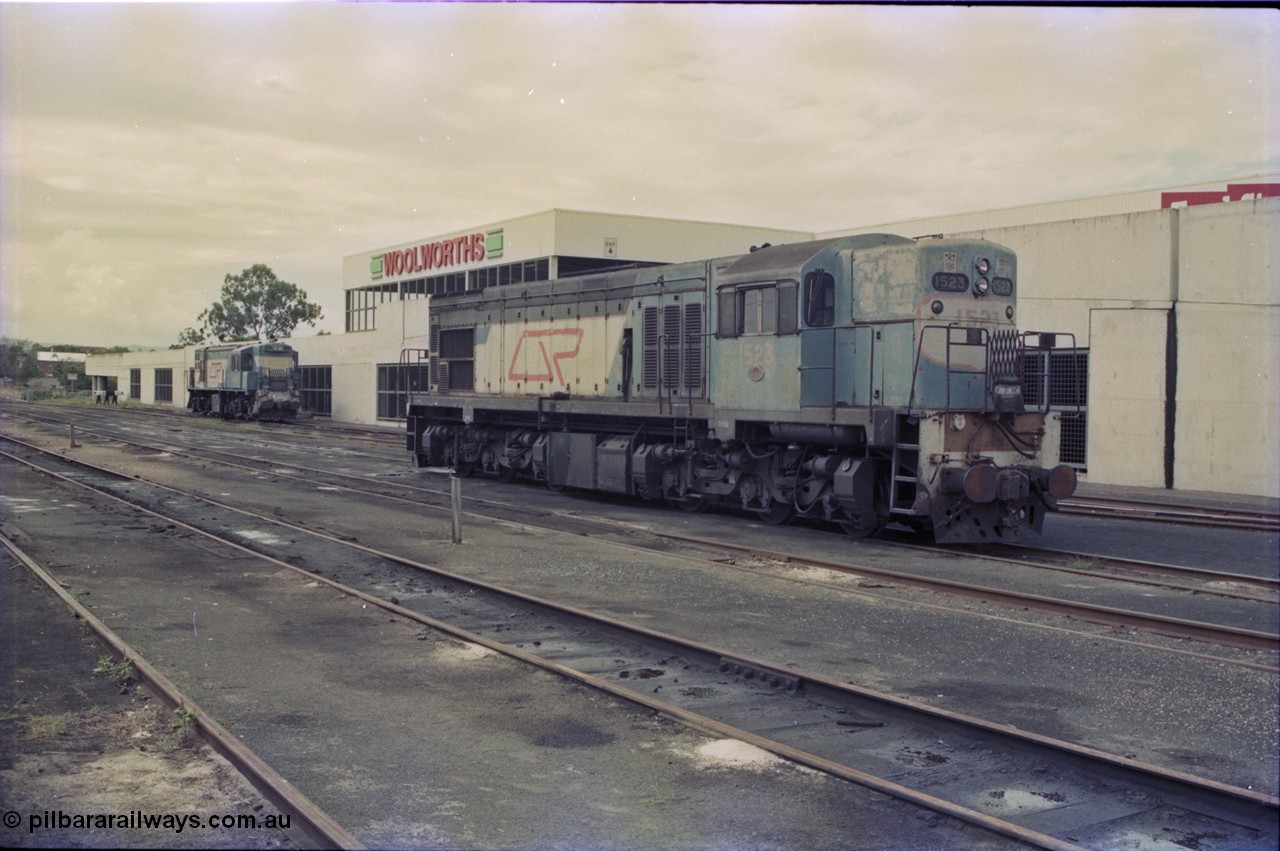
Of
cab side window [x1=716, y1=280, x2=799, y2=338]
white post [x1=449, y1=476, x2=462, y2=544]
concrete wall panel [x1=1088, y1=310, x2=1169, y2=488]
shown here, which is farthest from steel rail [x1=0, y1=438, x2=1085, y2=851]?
concrete wall panel [x1=1088, y1=310, x2=1169, y2=488]

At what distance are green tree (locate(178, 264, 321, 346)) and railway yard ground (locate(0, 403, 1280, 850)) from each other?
93.1 m

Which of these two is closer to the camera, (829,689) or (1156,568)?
(829,689)

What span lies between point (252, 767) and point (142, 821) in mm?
560

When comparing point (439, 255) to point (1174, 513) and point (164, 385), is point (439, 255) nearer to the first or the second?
point (1174, 513)

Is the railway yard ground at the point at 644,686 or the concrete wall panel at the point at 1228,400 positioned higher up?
the concrete wall panel at the point at 1228,400

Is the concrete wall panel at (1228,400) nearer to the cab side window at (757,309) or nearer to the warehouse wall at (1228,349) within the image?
the warehouse wall at (1228,349)

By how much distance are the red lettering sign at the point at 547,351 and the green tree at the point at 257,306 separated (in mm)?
86615

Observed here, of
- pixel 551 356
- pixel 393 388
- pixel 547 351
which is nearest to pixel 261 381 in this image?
pixel 393 388

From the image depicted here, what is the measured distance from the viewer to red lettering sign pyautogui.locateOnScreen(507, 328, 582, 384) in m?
19.1

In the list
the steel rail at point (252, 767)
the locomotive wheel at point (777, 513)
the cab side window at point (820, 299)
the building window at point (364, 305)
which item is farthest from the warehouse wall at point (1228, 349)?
the building window at point (364, 305)

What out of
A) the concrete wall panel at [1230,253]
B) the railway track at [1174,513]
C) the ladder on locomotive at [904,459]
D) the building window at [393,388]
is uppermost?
the concrete wall panel at [1230,253]

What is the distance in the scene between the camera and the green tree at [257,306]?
102 m

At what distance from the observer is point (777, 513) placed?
15062mm

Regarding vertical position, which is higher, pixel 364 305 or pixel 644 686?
pixel 364 305
